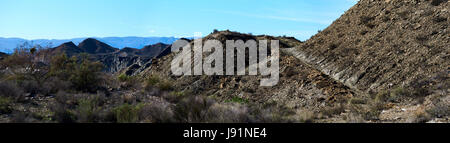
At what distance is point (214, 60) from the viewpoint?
78.6ft

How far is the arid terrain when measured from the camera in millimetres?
8031

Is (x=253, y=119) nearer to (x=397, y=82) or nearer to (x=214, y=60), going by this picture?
(x=397, y=82)

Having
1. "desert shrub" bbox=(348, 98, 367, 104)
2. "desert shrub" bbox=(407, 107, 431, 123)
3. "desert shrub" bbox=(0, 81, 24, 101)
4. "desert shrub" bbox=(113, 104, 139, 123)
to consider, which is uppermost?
"desert shrub" bbox=(0, 81, 24, 101)

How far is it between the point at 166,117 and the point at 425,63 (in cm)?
1232

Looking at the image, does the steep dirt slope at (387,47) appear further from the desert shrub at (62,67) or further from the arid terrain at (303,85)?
the desert shrub at (62,67)

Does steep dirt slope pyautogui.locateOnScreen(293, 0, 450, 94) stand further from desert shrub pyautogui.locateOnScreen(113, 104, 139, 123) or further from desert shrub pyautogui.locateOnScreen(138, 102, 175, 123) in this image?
desert shrub pyautogui.locateOnScreen(113, 104, 139, 123)

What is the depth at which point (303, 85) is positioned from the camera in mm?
16141

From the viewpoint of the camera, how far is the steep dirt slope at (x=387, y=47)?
13.4 meters

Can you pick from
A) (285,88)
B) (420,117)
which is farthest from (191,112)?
(285,88)

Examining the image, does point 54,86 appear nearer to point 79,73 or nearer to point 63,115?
point 79,73

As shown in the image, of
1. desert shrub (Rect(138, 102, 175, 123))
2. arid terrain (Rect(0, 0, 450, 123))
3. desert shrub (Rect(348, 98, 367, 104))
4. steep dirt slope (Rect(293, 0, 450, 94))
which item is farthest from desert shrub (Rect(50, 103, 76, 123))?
steep dirt slope (Rect(293, 0, 450, 94))

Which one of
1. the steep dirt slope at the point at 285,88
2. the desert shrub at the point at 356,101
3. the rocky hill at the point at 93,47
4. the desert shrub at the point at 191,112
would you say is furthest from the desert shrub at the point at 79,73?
the rocky hill at the point at 93,47

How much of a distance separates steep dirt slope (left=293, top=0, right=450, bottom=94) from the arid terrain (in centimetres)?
5
